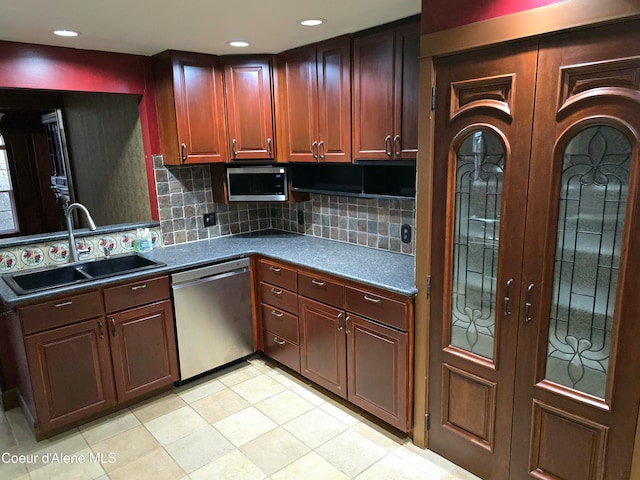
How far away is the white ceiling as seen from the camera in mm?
2059

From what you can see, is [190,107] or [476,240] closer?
[476,240]

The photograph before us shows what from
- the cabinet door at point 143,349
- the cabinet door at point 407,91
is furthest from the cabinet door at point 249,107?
the cabinet door at point 143,349

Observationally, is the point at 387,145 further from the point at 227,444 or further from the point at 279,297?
the point at 227,444

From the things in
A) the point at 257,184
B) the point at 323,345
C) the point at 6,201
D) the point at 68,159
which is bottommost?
the point at 323,345

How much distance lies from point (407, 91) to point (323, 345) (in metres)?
1.62

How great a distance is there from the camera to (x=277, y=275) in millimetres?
3066

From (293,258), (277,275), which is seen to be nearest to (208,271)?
(277,275)

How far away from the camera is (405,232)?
2.91 m

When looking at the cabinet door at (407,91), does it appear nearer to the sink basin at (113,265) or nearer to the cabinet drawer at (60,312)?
the sink basin at (113,265)

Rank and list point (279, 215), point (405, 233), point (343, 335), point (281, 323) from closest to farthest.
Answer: point (343, 335)
point (405, 233)
point (281, 323)
point (279, 215)

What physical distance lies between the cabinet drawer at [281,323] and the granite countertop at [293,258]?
1.34 ft

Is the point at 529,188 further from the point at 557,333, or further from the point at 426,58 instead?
the point at 426,58

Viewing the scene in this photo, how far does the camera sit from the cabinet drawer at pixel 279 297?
117 inches

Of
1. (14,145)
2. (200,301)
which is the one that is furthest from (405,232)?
(14,145)
